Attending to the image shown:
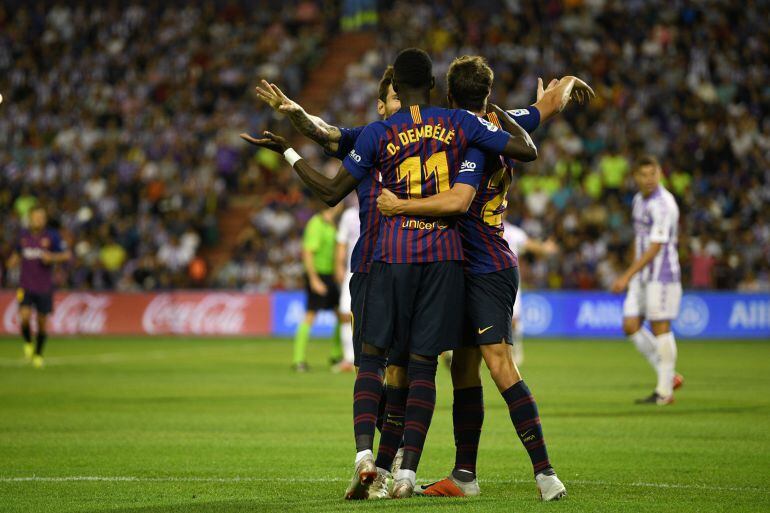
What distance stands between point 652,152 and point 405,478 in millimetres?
23940

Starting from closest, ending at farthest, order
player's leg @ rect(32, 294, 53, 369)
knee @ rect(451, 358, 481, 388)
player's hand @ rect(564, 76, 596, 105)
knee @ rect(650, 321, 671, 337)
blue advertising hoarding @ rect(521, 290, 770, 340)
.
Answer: knee @ rect(451, 358, 481, 388)
player's hand @ rect(564, 76, 596, 105)
knee @ rect(650, 321, 671, 337)
player's leg @ rect(32, 294, 53, 369)
blue advertising hoarding @ rect(521, 290, 770, 340)

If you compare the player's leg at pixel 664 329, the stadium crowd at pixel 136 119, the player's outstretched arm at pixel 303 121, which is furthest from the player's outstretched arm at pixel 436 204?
the stadium crowd at pixel 136 119

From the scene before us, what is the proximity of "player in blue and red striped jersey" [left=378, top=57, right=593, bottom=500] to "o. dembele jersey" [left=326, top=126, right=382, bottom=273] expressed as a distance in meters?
0.67

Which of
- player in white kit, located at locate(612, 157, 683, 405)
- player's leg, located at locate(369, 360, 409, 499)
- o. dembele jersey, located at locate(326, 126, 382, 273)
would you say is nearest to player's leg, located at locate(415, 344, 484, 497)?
player's leg, located at locate(369, 360, 409, 499)

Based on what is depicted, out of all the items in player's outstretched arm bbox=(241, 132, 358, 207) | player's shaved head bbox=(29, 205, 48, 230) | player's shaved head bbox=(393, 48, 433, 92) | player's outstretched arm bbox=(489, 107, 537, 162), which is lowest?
player's outstretched arm bbox=(241, 132, 358, 207)

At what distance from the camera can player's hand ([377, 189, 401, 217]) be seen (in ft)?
24.3

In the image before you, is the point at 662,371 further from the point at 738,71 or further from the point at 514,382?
the point at 738,71

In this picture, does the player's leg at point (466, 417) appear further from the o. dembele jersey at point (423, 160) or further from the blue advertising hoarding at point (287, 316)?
the blue advertising hoarding at point (287, 316)

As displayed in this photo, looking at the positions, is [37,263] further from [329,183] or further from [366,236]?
[329,183]

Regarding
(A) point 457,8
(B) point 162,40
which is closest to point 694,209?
(A) point 457,8

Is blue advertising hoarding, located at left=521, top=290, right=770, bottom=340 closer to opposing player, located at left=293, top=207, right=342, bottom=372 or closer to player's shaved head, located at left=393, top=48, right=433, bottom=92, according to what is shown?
opposing player, located at left=293, top=207, right=342, bottom=372

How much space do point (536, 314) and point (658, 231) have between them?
1514 cm

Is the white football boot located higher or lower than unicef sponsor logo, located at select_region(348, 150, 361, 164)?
lower

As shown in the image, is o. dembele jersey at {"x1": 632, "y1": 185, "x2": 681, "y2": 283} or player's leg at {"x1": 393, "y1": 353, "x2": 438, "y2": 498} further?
o. dembele jersey at {"x1": 632, "y1": 185, "x2": 681, "y2": 283}
